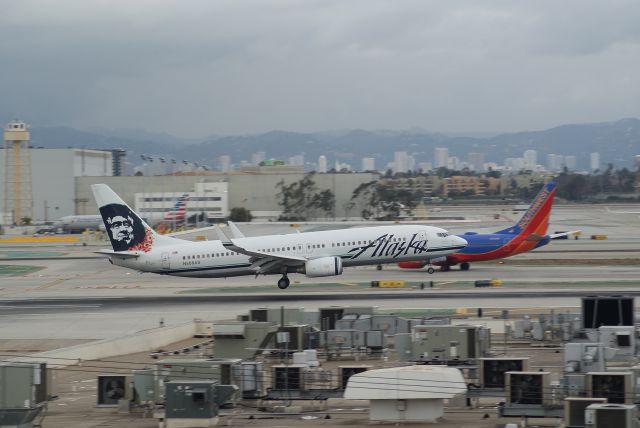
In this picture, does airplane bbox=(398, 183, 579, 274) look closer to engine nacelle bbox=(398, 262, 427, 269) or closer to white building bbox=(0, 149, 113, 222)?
engine nacelle bbox=(398, 262, 427, 269)

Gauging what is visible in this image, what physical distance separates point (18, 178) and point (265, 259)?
136 metres

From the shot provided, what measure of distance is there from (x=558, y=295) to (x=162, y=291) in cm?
2684

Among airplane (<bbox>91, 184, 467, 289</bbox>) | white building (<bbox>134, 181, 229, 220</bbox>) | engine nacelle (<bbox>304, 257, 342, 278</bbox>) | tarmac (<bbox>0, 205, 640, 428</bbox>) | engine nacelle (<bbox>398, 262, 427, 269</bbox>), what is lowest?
tarmac (<bbox>0, 205, 640, 428</bbox>)

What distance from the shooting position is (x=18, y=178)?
196 m

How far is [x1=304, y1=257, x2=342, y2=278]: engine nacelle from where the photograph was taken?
6950 centimetres

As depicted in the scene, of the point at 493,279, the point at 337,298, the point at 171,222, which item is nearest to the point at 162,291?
the point at 337,298

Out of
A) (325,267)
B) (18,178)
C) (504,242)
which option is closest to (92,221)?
(18,178)

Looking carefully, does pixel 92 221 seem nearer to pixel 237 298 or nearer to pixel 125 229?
pixel 125 229

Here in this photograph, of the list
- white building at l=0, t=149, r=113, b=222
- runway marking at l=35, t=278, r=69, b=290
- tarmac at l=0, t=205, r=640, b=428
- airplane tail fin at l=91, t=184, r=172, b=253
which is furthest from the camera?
white building at l=0, t=149, r=113, b=222

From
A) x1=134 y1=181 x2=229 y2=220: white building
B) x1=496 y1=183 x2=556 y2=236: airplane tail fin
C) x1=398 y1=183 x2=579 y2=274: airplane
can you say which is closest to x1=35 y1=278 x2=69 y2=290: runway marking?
x1=398 y1=183 x2=579 y2=274: airplane

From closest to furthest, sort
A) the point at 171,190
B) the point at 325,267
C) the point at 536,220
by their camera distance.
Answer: the point at 325,267, the point at 536,220, the point at 171,190

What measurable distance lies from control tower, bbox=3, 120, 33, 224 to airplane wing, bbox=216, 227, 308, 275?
132m

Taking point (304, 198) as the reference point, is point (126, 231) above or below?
below

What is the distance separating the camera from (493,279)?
7444 centimetres
